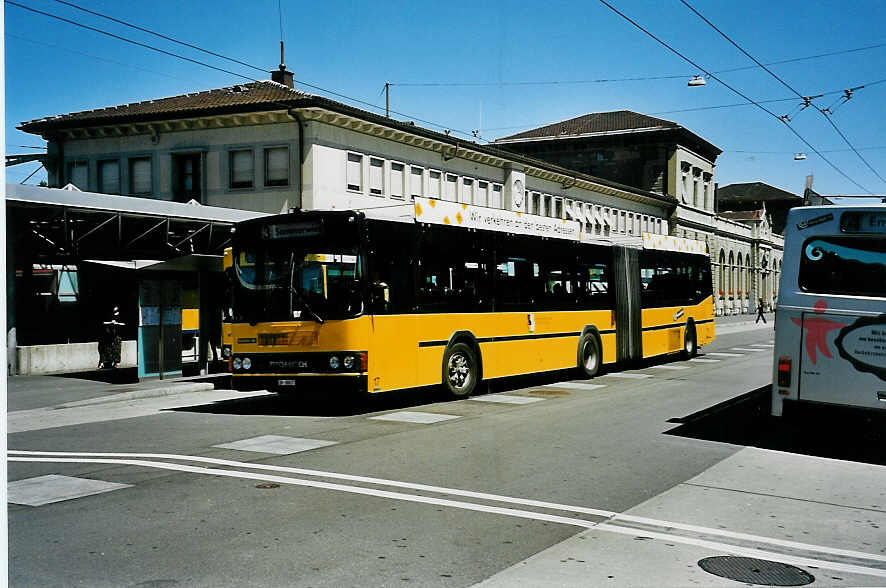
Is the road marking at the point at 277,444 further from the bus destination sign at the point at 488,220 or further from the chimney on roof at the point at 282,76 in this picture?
the chimney on roof at the point at 282,76

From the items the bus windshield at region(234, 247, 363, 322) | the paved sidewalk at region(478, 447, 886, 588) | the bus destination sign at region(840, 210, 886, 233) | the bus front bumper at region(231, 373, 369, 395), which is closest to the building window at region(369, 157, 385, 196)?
the bus windshield at region(234, 247, 363, 322)

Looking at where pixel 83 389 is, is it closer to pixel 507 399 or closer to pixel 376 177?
pixel 507 399

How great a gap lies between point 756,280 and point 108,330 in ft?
292

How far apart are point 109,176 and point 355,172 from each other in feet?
38.1

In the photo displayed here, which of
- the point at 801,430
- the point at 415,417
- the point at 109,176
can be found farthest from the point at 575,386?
the point at 109,176

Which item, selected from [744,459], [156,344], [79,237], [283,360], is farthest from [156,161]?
[744,459]

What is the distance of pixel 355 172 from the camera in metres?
37.8

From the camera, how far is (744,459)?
10.2 m

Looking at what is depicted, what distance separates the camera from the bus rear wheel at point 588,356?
2042 cm

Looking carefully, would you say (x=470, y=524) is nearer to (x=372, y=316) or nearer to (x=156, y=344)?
(x=372, y=316)

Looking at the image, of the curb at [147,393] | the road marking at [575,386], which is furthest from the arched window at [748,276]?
the curb at [147,393]

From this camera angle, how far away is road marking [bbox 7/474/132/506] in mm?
7828

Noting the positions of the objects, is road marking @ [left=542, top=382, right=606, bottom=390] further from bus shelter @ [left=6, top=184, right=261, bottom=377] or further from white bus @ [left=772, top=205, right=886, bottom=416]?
bus shelter @ [left=6, top=184, right=261, bottom=377]

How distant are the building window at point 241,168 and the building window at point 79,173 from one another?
773cm
